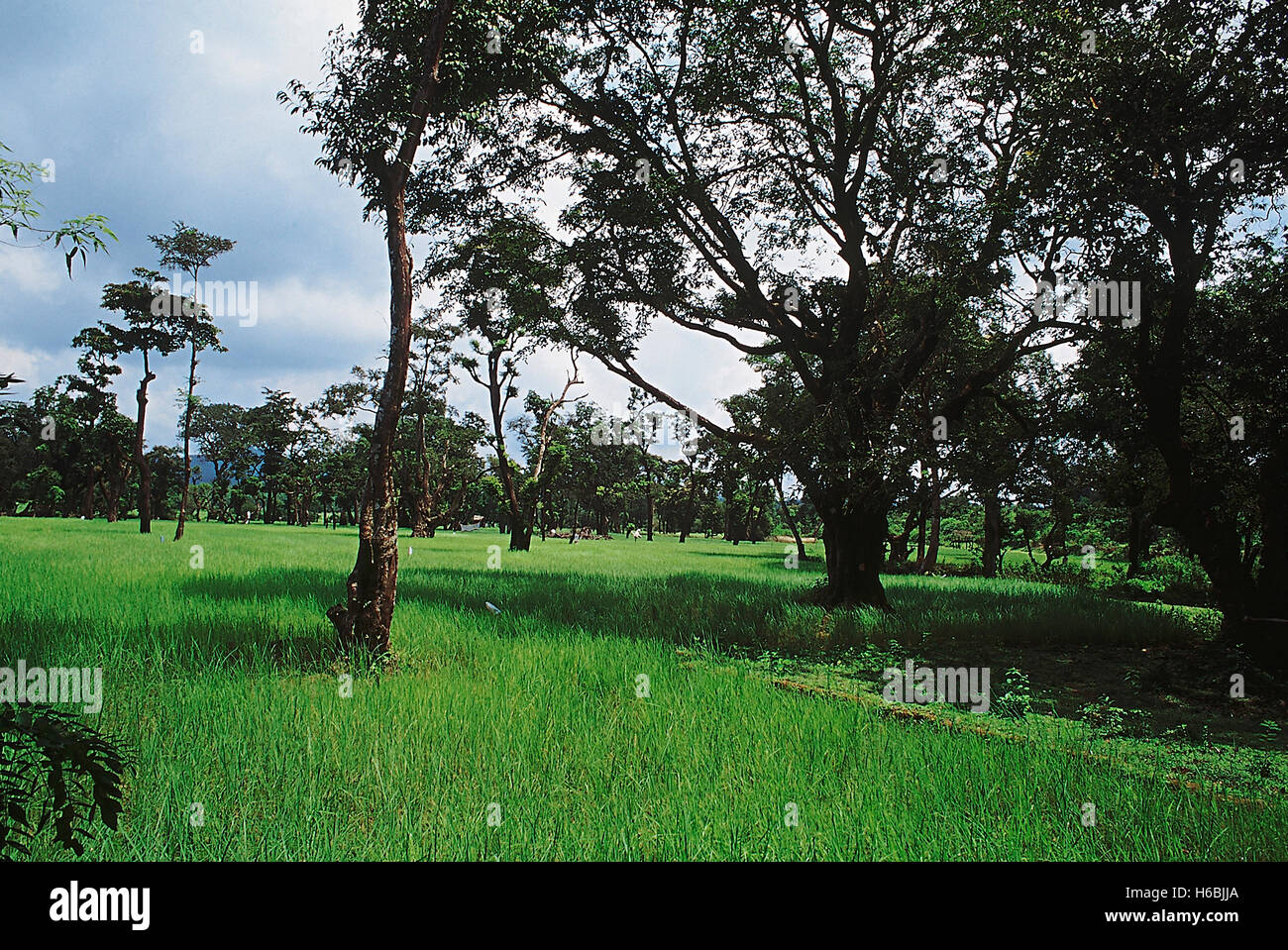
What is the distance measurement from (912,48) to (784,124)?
2718 millimetres

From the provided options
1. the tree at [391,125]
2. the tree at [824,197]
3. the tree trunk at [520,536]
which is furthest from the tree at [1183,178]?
the tree trunk at [520,536]

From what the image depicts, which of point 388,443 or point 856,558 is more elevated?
point 388,443

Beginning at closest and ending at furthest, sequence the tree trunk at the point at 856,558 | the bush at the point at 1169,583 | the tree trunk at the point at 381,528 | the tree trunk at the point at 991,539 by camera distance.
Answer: the tree trunk at the point at 381,528 → the tree trunk at the point at 856,558 → the bush at the point at 1169,583 → the tree trunk at the point at 991,539

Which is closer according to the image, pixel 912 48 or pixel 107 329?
pixel 912 48

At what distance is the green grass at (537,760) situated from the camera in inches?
130

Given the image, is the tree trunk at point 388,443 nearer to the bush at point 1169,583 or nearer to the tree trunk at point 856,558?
the tree trunk at point 856,558

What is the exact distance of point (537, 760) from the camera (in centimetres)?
432

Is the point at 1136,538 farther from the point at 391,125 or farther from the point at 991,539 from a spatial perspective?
the point at 391,125

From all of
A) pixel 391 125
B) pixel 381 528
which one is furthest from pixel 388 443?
pixel 391 125

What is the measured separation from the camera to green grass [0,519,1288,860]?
10.8 ft
